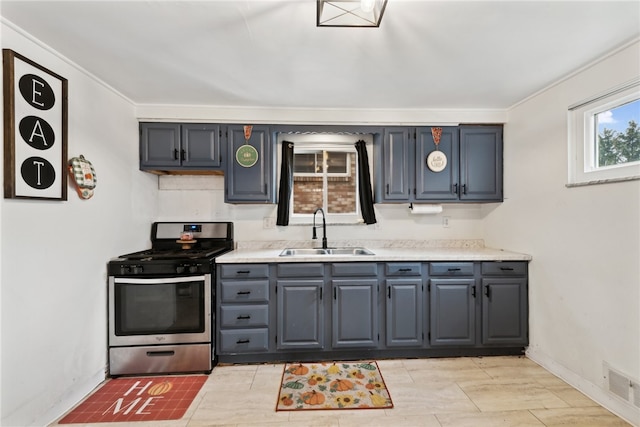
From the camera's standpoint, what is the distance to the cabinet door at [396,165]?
2.83 metres

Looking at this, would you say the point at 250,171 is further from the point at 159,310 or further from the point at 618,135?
the point at 618,135

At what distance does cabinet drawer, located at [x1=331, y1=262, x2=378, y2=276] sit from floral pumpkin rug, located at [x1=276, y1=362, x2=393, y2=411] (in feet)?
2.56

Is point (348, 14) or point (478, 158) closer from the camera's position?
point (348, 14)

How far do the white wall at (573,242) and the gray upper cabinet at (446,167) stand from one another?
Answer: 0.54 ft

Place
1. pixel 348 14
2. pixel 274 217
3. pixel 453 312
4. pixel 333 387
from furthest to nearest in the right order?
pixel 274 217 → pixel 453 312 → pixel 333 387 → pixel 348 14

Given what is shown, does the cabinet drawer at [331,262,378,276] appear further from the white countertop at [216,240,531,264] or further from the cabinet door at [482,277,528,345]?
the cabinet door at [482,277,528,345]

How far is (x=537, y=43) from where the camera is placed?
1.70 m

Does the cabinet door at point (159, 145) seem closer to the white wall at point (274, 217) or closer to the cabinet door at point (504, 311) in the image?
the white wall at point (274, 217)

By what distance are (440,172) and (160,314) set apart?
9.51 feet

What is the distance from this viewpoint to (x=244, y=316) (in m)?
2.42

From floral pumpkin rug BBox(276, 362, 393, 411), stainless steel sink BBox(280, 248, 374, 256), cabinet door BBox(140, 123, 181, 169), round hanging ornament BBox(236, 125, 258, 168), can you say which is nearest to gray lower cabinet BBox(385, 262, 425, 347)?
floral pumpkin rug BBox(276, 362, 393, 411)

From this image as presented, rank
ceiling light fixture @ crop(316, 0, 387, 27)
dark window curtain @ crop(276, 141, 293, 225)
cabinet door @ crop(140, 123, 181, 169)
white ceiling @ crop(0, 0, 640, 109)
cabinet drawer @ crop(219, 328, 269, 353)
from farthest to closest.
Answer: dark window curtain @ crop(276, 141, 293, 225), cabinet door @ crop(140, 123, 181, 169), cabinet drawer @ crop(219, 328, 269, 353), white ceiling @ crop(0, 0, 640, 109), ceiling light fixture @ crop(316, 0, 387, 27)

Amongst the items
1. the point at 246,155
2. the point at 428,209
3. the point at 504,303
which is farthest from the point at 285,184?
the point at 504,303

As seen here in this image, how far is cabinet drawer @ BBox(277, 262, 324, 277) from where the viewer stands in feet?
8.03
